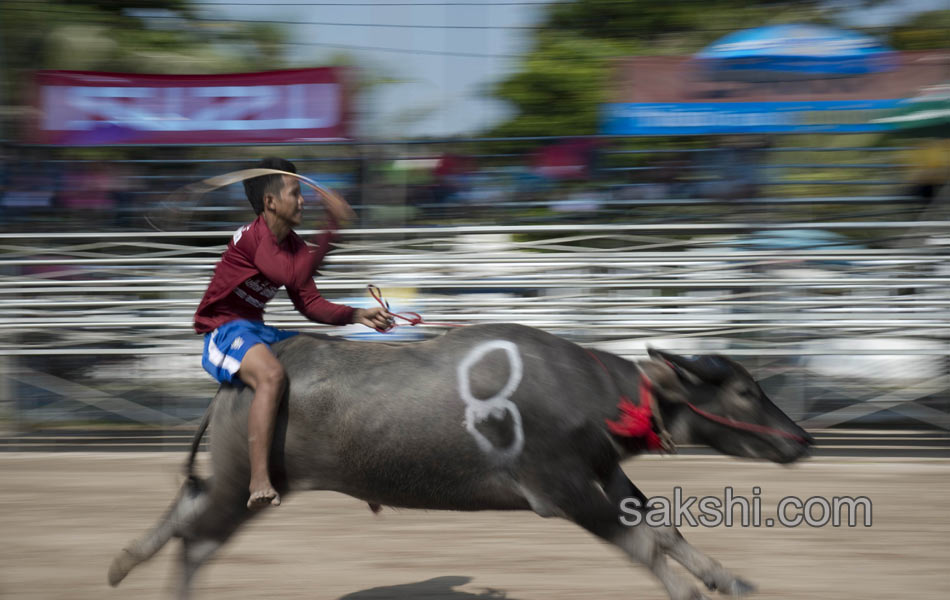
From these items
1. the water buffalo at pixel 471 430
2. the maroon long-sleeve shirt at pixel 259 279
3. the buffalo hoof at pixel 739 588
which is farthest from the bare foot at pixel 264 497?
the buffalo hoof at pixel 739 588

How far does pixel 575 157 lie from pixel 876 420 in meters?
3.35

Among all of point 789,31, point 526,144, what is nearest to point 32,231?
point 526,144

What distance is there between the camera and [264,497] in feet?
12.2

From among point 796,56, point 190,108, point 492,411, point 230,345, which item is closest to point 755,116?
point 796,56

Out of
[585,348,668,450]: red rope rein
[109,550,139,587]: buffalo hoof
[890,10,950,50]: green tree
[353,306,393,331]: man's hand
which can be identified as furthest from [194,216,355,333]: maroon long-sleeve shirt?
[890,10,950,50]: green tree

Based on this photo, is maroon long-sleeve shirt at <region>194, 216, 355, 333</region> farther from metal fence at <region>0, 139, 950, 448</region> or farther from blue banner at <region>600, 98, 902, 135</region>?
blue banner at <region>600, 98, 902, 135</region>

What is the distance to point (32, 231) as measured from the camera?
9117 millimetres

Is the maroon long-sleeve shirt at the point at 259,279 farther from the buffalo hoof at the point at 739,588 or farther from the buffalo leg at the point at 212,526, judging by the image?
the buffalo hoof at the point at 739,588

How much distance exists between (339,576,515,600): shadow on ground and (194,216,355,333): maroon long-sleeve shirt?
4.56ft

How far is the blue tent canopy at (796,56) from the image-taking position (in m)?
8.84

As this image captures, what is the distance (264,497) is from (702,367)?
173 cm

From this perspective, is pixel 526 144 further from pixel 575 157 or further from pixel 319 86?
pixel 319 86

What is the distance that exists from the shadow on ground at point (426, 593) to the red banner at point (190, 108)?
16.8 feet

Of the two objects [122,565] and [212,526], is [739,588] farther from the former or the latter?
[122,565]
